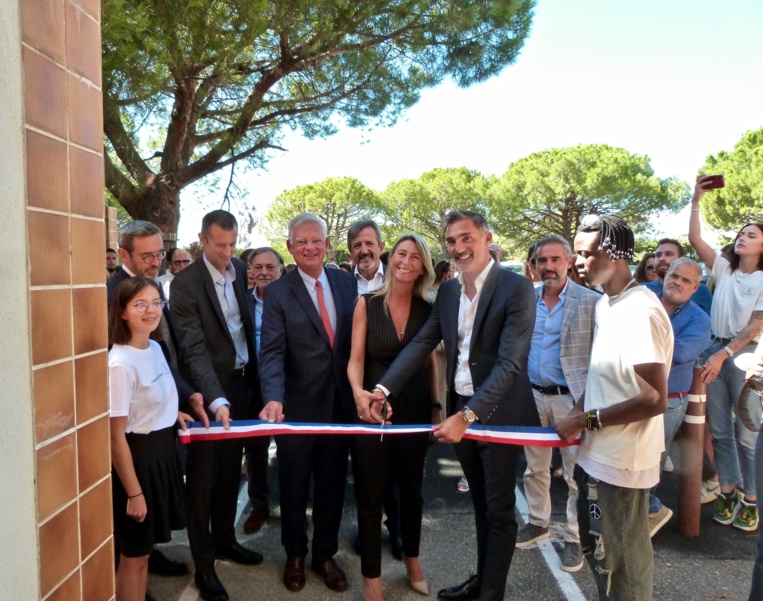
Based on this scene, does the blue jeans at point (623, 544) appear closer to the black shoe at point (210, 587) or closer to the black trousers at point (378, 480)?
the black trousers at point (378, 480)

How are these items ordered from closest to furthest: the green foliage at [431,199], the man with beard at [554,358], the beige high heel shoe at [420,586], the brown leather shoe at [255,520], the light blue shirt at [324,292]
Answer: the beige high heel shoe at [420,586] < the light blue shirt at [324,292] < the man with beard at [554,358] < the brown leather shoe at [255,520] < the green foliage at [431,199]

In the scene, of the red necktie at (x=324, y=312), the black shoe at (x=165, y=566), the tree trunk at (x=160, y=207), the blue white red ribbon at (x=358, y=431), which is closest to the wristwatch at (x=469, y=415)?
the blue white red ribbon at (x=358, y=431)

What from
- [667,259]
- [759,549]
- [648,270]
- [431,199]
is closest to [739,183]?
[431,199]

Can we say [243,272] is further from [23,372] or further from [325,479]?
[23,372]

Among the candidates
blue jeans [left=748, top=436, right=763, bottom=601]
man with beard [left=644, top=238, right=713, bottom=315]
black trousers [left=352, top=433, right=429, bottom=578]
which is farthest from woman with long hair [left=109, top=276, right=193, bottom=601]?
man with beard [left=644, top=238, right=713, bottom=315]

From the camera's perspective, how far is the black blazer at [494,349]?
278cm

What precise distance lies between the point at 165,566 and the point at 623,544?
9.33 feet

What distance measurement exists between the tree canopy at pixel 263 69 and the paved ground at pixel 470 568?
4.97 meters

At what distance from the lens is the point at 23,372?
948mm

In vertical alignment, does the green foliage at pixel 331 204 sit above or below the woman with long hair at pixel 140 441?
above

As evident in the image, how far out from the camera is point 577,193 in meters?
39.9

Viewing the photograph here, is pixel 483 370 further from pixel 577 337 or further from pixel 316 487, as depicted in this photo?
pixel 316 487

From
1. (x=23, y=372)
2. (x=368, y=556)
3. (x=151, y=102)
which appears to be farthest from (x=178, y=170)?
(x=23, y=372)

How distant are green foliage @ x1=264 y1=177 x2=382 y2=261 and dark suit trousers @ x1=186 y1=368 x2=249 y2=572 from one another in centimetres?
5136
